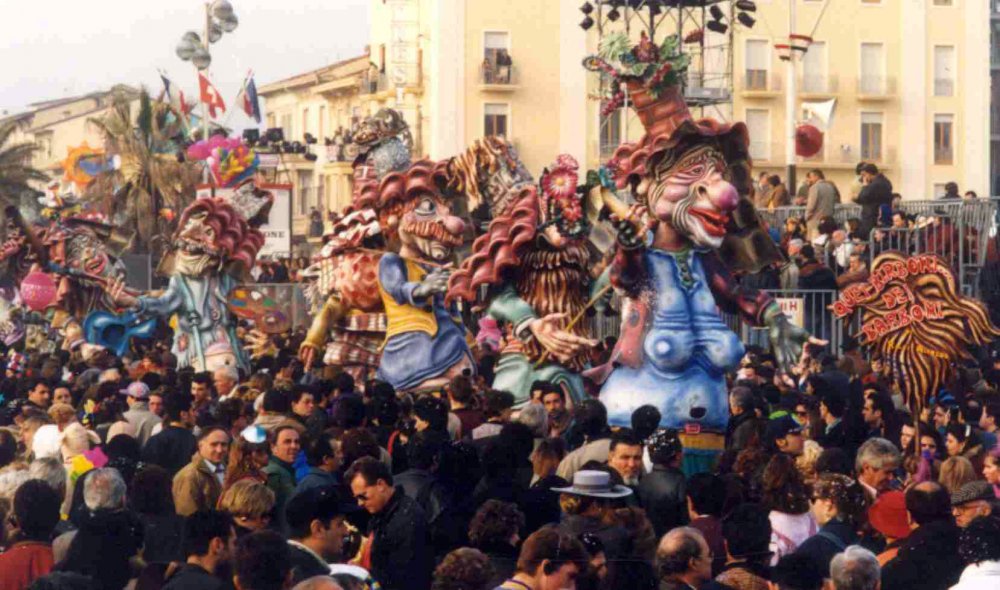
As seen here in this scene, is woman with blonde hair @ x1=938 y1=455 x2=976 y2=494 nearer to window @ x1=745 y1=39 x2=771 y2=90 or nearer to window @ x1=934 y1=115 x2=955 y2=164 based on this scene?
window @ x1=745 y1=39 x2=771 y2=90

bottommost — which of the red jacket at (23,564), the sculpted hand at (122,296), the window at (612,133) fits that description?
the red jacket at (23,564)

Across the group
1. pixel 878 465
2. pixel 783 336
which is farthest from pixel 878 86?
pixel 878 465

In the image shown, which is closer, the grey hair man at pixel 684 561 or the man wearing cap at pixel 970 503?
the grey hair man at pixel 684 561

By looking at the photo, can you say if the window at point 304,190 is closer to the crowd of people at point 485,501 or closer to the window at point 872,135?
the window at point 872,135

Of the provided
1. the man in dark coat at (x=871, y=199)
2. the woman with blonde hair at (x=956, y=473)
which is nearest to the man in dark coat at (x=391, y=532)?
the woman with blonde hair at (x=956, y=473)

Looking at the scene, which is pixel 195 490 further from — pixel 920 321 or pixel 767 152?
pixel 767 152

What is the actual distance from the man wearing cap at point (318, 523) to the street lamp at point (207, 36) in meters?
25.4

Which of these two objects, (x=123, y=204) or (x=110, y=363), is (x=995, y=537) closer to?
(x=110, y=363)

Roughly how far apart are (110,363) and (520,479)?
10102mm

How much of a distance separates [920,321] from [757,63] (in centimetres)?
4439

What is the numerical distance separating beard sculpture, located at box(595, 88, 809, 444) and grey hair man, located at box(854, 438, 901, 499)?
370 cm

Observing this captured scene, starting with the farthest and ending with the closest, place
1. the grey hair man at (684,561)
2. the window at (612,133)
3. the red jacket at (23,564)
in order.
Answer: the window at (612,133)
the red jacket at (23,564)
the grey hair man at (684,561)

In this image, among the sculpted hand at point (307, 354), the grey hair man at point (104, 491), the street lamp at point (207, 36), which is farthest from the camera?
the street lamp at point (207, 36)

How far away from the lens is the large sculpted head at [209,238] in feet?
69.2
